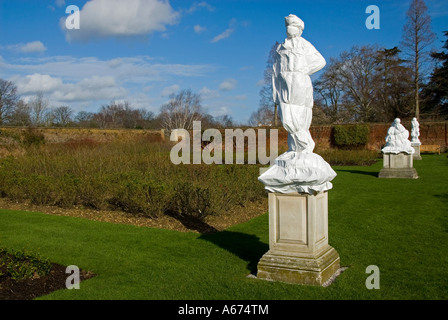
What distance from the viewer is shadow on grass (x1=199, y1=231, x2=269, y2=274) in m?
6.08

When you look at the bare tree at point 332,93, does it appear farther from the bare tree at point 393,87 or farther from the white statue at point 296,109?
the white statue at point 296,109

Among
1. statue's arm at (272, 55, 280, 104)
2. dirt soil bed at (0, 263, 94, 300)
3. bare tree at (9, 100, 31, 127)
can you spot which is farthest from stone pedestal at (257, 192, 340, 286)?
bare tree at (9, 100, 31, 127)

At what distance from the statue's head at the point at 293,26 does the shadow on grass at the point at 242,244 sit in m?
3.08

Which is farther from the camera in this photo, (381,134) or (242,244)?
(381,134)

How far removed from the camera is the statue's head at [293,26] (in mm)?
4918

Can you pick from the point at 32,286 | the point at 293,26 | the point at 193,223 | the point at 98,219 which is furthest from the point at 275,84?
the point at 98,219

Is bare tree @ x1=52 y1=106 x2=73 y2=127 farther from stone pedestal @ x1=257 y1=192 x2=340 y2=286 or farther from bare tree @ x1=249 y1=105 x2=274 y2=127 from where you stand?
stone pedestal @ x1=257 y1=192 x2=340 y2=286

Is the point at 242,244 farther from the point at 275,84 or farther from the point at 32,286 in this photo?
the point at 32,286

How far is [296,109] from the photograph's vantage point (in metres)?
4.82

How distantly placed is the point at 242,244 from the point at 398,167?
10.6 meters

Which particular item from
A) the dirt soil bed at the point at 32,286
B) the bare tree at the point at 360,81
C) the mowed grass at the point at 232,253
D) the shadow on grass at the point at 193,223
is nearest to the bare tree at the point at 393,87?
the bare tree at the point at 360,81

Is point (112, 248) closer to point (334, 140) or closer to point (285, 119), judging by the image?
point (285, 119)
